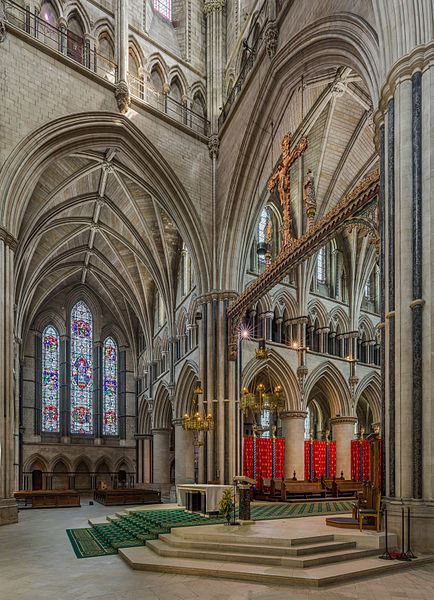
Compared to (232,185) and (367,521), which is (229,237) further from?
(367,521)

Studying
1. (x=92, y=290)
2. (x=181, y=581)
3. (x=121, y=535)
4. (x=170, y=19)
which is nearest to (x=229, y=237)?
(x=170, y=19)

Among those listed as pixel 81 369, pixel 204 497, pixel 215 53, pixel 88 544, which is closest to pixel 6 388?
pixel 88 544

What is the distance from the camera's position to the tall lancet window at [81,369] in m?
33.7

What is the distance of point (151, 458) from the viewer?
33.8 meters

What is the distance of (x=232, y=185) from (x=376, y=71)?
876 cm

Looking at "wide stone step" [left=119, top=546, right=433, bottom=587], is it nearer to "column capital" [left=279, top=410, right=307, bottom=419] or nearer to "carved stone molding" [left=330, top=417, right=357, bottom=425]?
"column capital" [left=279, top=410, right=307, bottom=419]

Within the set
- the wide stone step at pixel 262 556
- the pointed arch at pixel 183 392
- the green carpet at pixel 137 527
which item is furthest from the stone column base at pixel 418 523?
the pointed arch at pixel 183 392

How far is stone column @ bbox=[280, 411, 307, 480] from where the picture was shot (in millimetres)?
23219

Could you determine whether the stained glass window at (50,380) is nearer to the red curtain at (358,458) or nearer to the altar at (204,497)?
the red curtain at (358,458)

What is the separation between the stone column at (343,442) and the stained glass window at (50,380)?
1651 centimetres

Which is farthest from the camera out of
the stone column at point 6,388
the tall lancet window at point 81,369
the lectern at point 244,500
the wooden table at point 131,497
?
the tall lancet window at point 81,369

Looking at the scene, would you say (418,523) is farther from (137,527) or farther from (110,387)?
(110,387)

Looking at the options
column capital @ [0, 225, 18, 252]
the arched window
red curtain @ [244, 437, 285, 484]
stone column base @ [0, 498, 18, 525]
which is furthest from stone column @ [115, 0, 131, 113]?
red curtain @ [244, 437, 285, 484]

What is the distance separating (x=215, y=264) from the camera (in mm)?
20359
